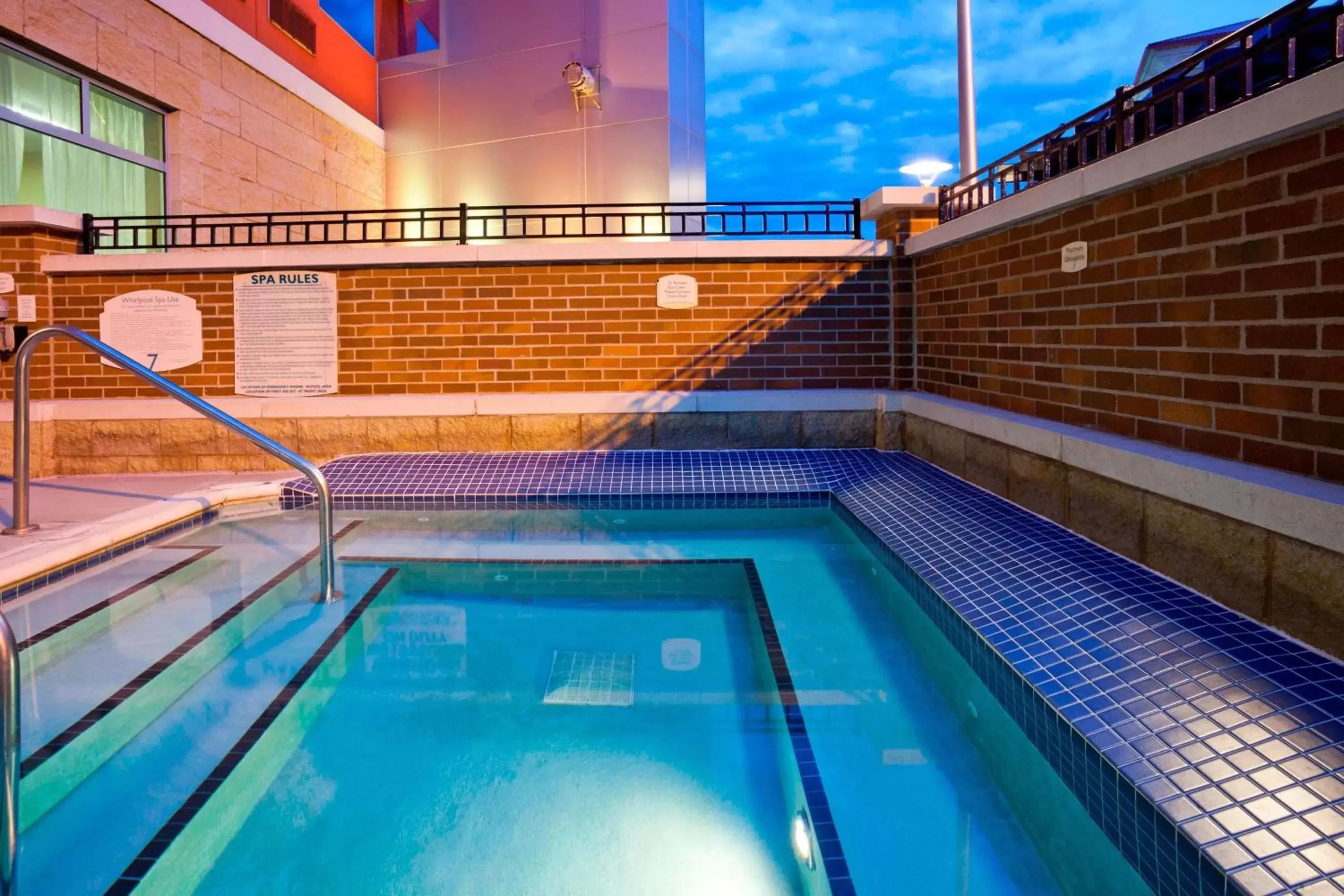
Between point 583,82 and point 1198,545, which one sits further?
point 583,82

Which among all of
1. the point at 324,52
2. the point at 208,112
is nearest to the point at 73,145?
the point at 208,112

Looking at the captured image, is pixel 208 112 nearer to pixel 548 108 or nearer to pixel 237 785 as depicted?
pixel 548 108

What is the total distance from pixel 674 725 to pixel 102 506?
4259mm

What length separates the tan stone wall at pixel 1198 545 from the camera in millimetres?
2484

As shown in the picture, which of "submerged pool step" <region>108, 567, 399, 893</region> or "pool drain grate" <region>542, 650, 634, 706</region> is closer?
"submerged pool step" <region>108, 567, 399, 893</region>

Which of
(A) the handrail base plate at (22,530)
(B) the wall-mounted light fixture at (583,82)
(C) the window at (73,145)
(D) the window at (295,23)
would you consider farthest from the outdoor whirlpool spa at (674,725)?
(D) the window at (295,23)

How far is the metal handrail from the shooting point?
3859mm

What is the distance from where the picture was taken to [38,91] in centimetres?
766

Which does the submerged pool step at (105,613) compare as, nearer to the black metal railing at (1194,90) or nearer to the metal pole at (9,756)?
the metal pole at (9,756)

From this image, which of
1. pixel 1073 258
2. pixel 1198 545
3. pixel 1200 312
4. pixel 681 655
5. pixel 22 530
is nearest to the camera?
pixel 1198 545

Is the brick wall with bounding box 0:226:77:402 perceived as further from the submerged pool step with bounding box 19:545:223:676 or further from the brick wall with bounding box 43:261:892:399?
the submerged pool step with bounding box 19:545:223:676

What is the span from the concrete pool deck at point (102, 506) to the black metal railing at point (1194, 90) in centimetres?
498

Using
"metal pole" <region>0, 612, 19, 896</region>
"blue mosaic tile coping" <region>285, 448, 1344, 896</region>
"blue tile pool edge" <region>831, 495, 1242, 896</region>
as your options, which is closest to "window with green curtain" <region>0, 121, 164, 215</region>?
"metal pole" <region>0, 612, 19, 896</region>

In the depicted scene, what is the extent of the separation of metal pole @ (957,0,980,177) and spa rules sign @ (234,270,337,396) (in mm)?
5138
